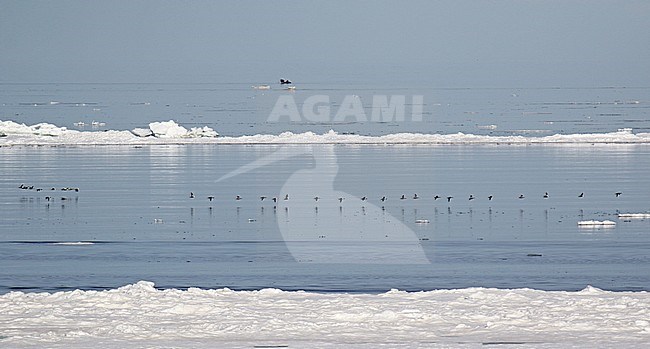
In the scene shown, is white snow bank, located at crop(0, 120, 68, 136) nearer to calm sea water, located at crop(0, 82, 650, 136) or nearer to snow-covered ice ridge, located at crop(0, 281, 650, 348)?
calm sea water, located at crop(0, 82, 650, 136)

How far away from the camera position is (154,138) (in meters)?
48.9

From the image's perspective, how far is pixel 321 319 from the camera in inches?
428

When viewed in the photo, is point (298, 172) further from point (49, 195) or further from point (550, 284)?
point (550, 284)

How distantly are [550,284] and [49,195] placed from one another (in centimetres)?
1567

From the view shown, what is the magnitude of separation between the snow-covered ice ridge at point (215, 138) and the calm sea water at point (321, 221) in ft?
20.7

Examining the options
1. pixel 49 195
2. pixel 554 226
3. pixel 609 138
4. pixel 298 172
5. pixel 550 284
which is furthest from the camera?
pixel 609 138

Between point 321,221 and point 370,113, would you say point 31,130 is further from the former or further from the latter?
point 321,221

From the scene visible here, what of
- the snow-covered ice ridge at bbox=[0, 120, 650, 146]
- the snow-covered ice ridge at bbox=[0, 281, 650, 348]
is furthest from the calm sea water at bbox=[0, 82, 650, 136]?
the snow-covered ice ridge at bbox=[0, 281, 650, 348]

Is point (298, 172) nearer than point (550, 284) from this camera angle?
No

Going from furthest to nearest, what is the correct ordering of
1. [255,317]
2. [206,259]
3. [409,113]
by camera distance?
[409,113], [206,259], [255,317]

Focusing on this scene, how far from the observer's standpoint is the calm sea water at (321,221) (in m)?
16.1

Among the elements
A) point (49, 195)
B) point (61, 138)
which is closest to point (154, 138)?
point (61, 138)

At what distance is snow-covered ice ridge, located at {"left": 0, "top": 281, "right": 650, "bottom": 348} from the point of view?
9898 mm

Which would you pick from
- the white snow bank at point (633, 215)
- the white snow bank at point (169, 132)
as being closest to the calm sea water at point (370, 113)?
the white snow bank at point (169, 132)
